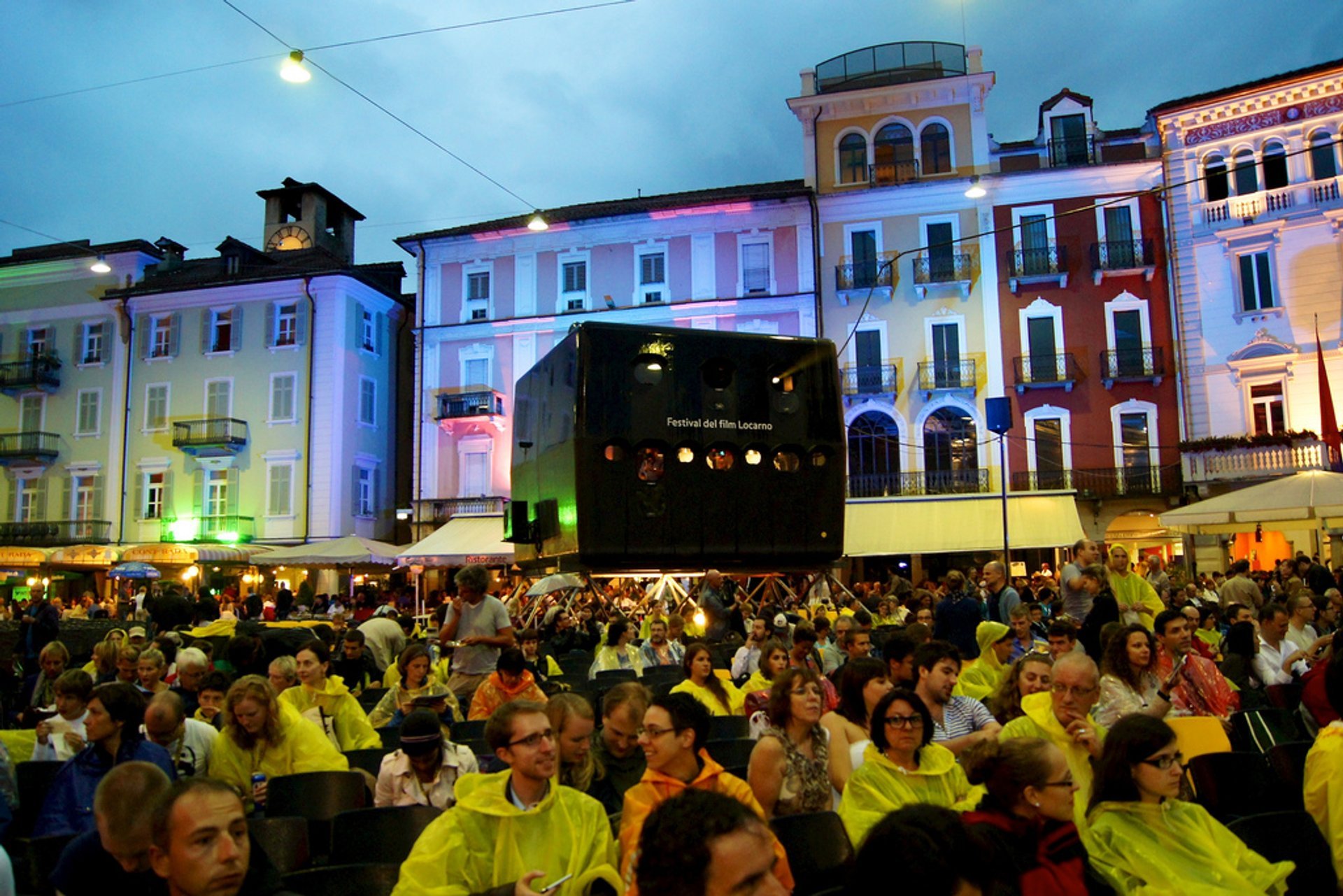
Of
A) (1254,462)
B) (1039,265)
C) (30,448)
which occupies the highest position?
(1039,265)

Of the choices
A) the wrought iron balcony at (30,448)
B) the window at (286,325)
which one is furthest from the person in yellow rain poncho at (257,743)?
the wrought iron balcony at (30,448)

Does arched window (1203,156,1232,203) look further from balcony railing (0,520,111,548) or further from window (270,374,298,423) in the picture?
balcony railing (0,520,111,548)

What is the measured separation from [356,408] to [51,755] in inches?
1119

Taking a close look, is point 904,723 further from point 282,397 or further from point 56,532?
point 56,532

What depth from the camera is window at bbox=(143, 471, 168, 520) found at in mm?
34094

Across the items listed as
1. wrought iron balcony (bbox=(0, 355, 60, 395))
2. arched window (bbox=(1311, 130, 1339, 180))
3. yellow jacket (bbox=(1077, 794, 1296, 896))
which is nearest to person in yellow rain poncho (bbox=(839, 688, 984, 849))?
yellow jacket (bbox=(1077, 794, 1296, 896))

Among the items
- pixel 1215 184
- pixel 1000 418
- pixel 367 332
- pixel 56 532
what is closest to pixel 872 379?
pixel 1215 184

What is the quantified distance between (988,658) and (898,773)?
162 inches

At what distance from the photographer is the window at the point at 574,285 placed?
3166cm

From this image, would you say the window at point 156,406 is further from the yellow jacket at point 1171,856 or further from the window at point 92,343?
the yellow jacket at point 1171,856

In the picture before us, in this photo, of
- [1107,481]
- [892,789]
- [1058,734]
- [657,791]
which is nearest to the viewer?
[657,791]

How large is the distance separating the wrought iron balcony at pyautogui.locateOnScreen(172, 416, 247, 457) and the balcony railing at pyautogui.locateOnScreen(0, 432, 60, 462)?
4.95 meters

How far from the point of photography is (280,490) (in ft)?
108

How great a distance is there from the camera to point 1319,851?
406 centimetres
